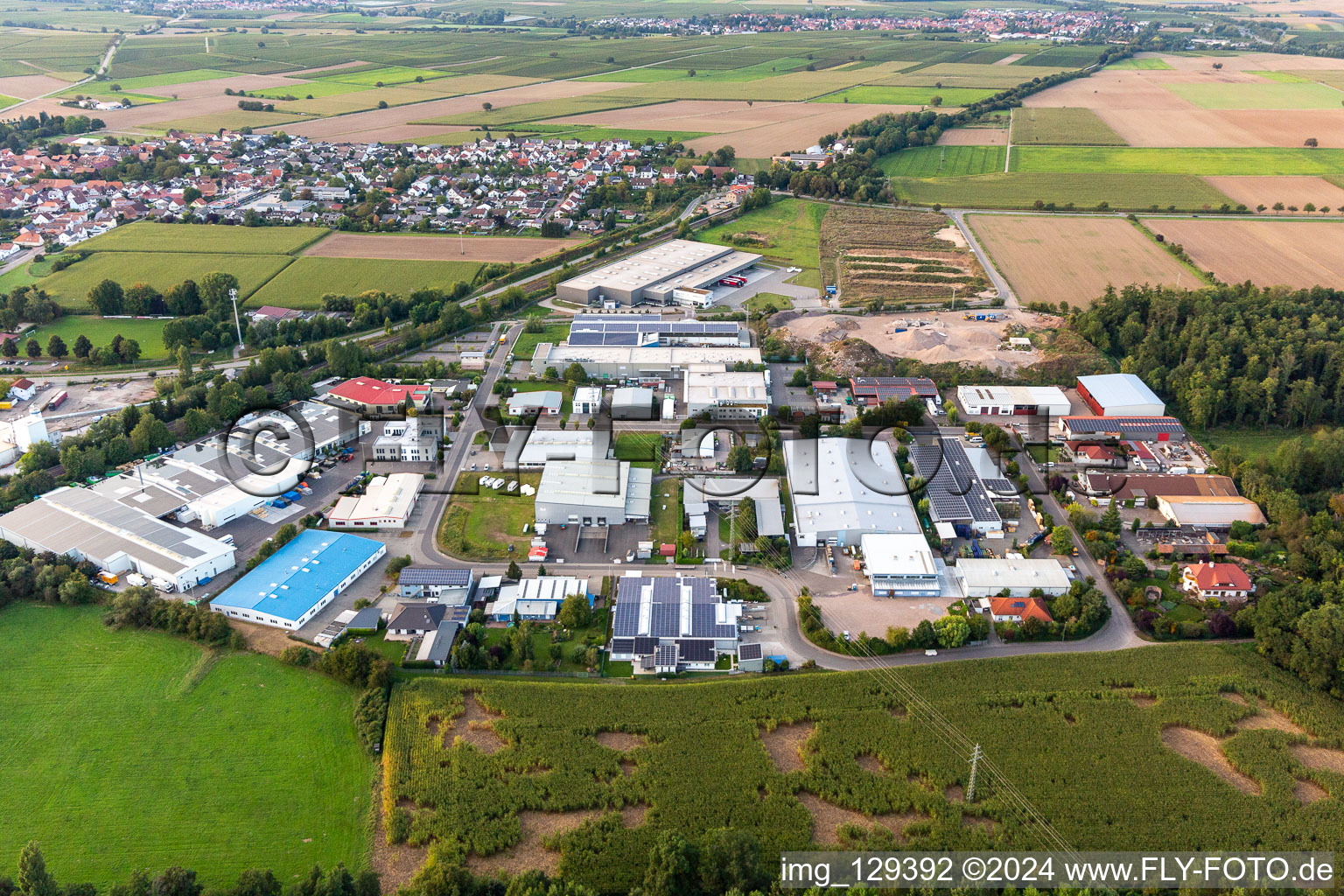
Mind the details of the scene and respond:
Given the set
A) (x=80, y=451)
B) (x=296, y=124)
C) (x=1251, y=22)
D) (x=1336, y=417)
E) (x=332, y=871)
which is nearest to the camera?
(x=332, y=871)

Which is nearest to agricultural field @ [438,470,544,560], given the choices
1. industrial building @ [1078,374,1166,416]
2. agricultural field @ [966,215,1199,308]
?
industrial building @ [1078,374,1166,416]

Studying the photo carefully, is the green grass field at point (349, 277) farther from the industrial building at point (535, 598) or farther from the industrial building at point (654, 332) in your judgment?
the industrial building at point (535, 598)

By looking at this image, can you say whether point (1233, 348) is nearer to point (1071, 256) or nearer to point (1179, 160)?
point (1071, 256)

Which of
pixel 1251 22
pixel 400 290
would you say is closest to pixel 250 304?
pixel 400 290

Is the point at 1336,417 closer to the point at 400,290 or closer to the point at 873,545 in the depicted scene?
the point at 873,545

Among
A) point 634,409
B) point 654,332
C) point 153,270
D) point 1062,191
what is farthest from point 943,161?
point 153,270

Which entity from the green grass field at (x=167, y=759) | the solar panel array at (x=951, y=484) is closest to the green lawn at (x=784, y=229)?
the solar panel array at (x=951, y=484)
